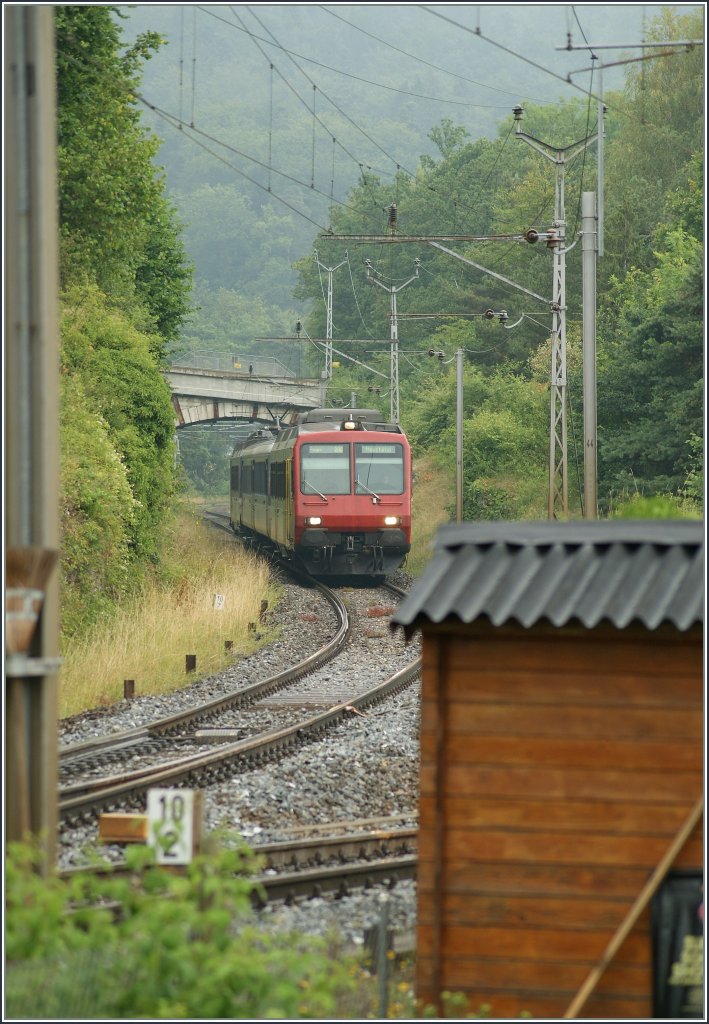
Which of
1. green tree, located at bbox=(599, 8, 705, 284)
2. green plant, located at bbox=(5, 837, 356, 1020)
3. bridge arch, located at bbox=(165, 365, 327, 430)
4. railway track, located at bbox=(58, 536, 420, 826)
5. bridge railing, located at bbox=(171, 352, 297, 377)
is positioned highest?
green tree, located at bbox=(599, 8, 705, 284)

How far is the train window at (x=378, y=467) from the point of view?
28.9 metres

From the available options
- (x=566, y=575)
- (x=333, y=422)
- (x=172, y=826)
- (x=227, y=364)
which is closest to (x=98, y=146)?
(x=333, y=422)

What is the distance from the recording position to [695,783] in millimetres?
6184

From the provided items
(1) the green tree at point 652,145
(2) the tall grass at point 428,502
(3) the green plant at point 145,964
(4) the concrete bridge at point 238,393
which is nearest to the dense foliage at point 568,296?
(1) the green tree at point 652,145

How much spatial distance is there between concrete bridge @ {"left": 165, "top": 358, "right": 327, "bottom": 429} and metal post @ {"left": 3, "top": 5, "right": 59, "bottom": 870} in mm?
49660

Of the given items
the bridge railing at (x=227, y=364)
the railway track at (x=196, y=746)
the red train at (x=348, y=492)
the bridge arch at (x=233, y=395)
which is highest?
the bridge railing at (x=227, y=364)

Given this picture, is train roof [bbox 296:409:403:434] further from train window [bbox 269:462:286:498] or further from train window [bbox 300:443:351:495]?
train window [bbox 269:462:286:498]

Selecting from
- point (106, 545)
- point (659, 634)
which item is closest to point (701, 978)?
point (659, 634)

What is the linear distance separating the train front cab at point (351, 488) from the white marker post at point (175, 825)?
22040 mm

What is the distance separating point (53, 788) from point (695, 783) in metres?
2.93

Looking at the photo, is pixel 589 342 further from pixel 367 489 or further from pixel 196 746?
pixel 367 489

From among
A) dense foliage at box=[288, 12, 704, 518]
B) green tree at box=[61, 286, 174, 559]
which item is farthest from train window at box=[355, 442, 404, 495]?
dense foliage at box=[288, 12, 704, 518]

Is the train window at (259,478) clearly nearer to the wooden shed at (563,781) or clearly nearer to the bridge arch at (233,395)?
the bridge arch at (233,395)

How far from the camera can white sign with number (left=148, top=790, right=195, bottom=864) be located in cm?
654
